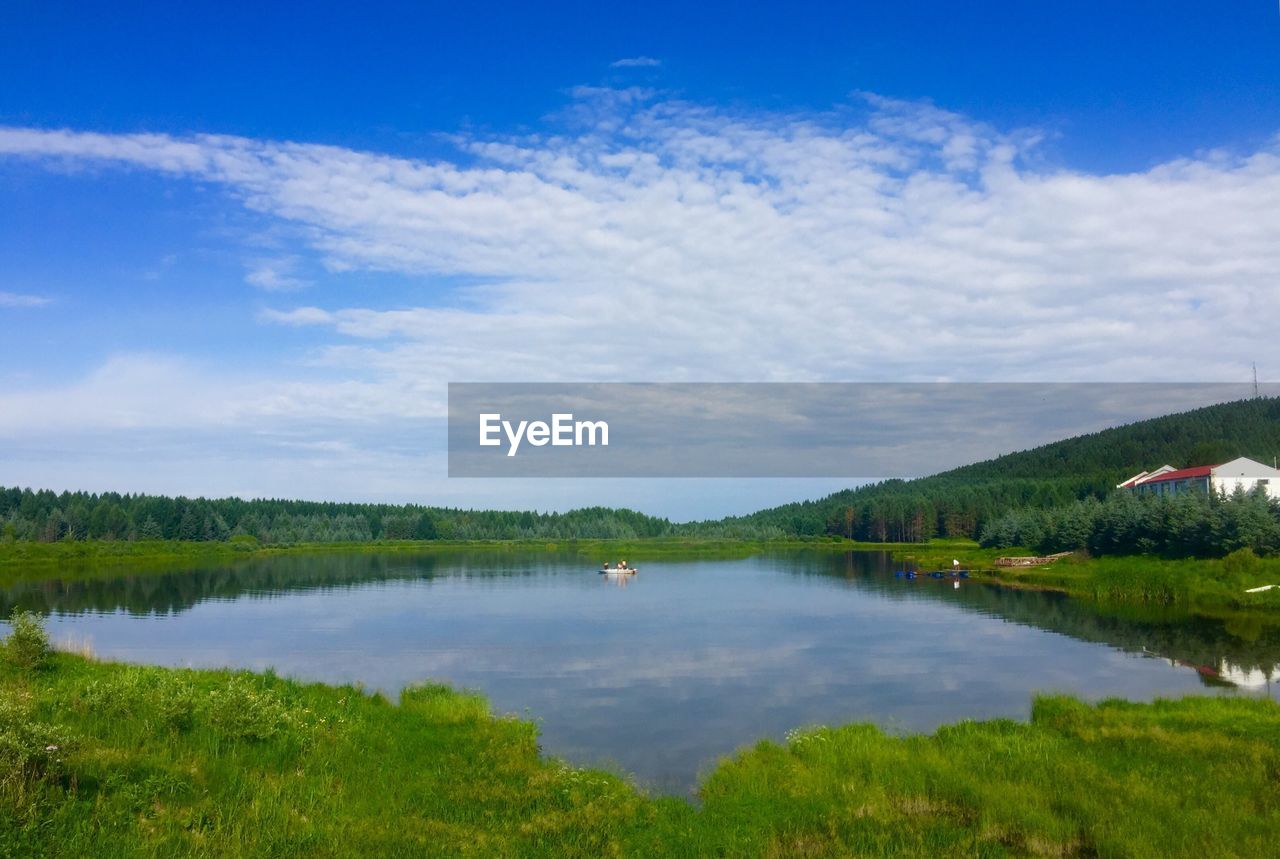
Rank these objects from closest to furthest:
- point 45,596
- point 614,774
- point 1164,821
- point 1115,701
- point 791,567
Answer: point 1164,821, point 614,774, point 1115,701, point 45,596, point 791,567

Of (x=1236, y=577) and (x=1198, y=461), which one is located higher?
(x=1198, y=461)

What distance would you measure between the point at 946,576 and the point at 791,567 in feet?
82.6

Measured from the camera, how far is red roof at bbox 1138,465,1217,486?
328ft

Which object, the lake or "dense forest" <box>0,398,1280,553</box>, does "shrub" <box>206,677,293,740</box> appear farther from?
"dense forest" <box>0,398,1280,553</box>

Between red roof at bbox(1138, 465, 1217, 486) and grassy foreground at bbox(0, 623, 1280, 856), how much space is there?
92.1m

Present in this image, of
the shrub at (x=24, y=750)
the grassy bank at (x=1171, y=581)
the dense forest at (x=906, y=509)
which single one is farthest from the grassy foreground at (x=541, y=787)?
the dense forest at (x=906, y=509)

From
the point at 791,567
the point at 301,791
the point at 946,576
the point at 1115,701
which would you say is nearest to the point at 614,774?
the point at 301,791

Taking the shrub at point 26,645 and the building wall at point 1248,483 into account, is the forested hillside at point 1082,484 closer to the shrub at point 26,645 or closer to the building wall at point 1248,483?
the building wall at point 1248,483

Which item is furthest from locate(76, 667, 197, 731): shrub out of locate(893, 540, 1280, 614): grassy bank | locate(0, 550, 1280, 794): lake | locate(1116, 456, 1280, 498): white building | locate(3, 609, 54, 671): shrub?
locate(1116, 456, 1280, 498): white building

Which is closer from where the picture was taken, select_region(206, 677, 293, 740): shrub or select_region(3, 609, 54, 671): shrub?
select_region(206, 677, 293, 740): shrub

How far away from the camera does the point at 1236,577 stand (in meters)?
57.6

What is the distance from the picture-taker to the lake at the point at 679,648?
88.7 feet

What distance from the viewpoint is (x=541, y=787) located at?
16.7m

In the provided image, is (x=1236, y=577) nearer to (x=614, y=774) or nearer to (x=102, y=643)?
(x=614, y=774)
